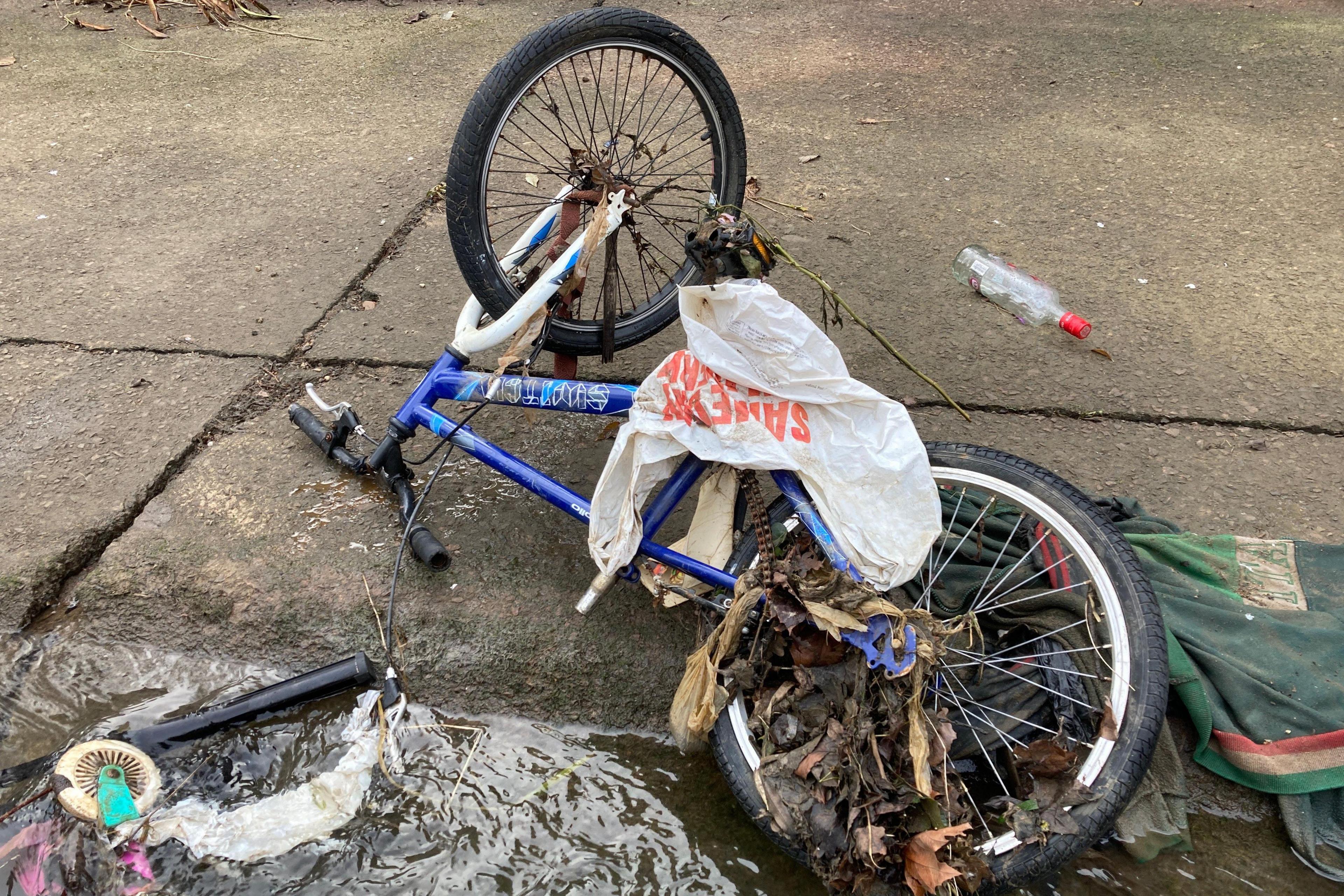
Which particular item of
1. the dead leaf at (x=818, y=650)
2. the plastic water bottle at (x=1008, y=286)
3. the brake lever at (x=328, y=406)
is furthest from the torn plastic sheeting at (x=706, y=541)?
the plastic water bottle at (x=1008, y=286)

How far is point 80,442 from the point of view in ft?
9.02

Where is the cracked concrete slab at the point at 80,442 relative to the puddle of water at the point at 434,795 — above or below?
above

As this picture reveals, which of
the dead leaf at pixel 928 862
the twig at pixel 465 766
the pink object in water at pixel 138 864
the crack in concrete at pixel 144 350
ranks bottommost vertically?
the pink object in water at pixel 138 864

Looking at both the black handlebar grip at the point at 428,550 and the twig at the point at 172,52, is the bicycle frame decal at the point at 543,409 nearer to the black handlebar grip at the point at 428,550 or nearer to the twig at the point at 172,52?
the black handlebar grip at the point at 428,550

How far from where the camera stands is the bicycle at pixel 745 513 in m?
A: 1.82

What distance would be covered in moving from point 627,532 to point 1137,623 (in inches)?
43.0

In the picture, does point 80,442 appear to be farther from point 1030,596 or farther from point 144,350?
point 1030,596

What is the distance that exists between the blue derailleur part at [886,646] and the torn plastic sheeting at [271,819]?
117 cm

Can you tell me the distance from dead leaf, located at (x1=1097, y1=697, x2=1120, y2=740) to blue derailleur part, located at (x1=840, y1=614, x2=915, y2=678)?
0.42 meters

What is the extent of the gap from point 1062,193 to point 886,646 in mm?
2774

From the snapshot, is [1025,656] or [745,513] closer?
[1025,656]

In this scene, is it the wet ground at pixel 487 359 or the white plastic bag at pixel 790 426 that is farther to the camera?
the wet ground at pixel 487 359

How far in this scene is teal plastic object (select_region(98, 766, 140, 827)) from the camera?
1907mm

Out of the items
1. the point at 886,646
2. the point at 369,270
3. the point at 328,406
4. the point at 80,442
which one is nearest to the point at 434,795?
the point at 886,646
